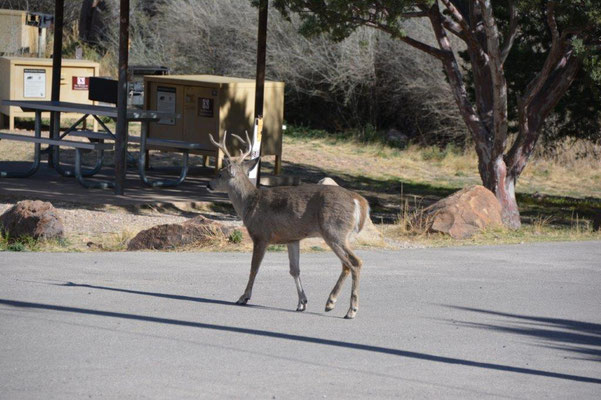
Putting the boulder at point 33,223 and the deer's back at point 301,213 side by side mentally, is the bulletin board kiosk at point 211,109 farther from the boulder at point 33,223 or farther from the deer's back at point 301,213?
the deer's back at point 301,213

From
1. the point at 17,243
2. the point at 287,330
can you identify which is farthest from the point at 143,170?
the point at 287,330

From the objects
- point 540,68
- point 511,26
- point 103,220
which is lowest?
point 103,220

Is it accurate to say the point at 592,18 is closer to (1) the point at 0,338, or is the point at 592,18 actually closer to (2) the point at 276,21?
(1) the point at 0,338

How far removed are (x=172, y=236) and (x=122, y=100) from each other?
4.48 metres

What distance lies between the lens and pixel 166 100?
61.5 ft

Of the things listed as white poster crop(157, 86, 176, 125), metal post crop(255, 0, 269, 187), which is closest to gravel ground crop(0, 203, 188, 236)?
metal post crop(255, 0, 269, 187)

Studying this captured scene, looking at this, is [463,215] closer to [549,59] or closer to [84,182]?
[549,59]

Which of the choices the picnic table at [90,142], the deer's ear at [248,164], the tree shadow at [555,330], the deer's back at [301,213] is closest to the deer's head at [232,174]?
the deer's ear at [248,164]

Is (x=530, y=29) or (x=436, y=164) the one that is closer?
(x=530, y=29)

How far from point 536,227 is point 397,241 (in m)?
3.41

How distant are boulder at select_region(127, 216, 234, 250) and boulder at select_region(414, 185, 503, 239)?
3.49m

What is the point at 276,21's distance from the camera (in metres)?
28.3

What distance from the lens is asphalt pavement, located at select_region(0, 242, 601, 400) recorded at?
643cm

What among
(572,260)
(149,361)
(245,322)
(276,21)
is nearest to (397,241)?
(572,260)
